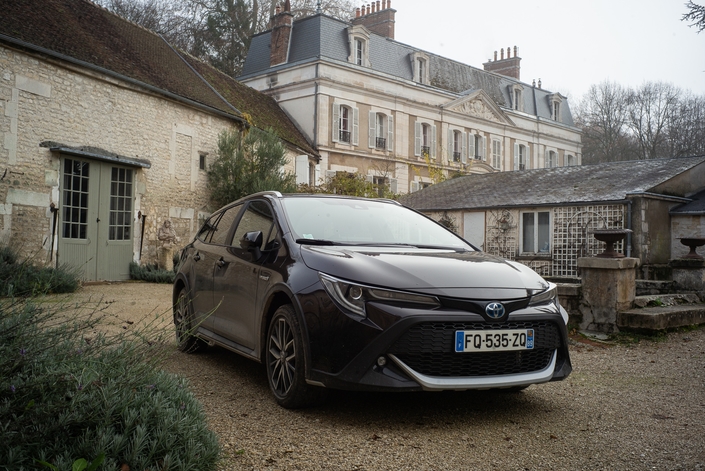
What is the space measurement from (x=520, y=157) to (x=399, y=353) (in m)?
38.3

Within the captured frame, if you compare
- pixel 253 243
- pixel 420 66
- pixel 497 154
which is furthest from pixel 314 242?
pixel 497 154

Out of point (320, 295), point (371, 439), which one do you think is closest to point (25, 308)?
point (320, 295)

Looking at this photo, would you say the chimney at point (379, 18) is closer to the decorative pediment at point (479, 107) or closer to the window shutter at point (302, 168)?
the decorative pediment at point (479, 107)

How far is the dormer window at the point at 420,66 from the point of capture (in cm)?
3386

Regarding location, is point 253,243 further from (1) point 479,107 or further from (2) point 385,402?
(1) point 479,107

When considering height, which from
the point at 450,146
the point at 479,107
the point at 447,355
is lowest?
the point at 447,355

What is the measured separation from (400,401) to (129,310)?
22.1 feet

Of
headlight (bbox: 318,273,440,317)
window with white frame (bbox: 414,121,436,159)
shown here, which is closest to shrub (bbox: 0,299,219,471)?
headlight (bbox: 318,273,440,317)

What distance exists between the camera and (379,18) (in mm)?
35906

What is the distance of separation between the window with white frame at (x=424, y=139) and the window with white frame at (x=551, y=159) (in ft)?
37.8

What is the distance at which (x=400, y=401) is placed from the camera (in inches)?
185

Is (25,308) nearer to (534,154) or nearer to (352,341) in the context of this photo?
(352,341)

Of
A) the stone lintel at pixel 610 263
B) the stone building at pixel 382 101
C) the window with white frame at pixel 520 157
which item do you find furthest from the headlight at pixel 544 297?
the window with white frame at pixel 520 157

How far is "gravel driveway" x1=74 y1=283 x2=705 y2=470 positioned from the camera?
3.49 meters
